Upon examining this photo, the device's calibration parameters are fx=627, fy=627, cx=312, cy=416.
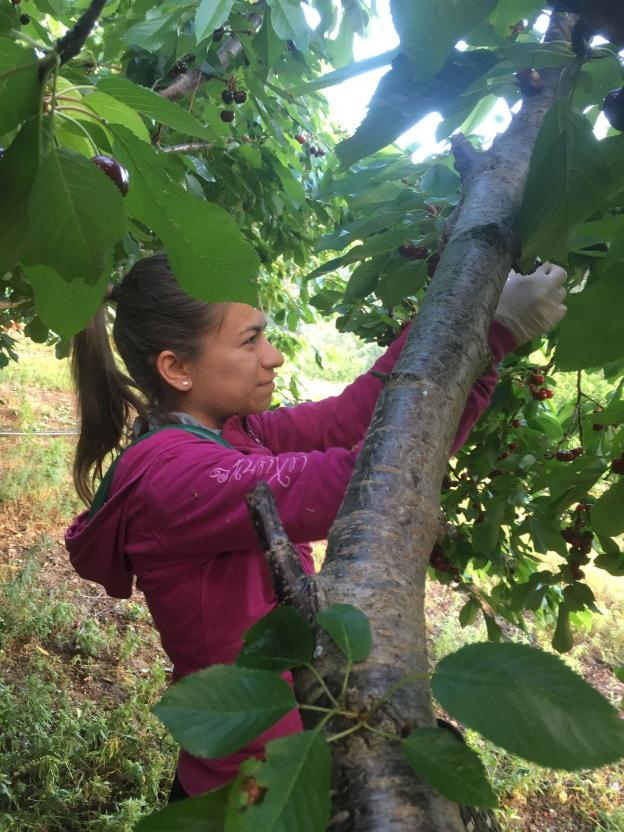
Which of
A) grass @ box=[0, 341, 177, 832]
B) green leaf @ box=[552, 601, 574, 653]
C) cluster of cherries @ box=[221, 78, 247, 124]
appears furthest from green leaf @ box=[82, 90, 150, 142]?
grass @ box=[0, 341, 177, 832]

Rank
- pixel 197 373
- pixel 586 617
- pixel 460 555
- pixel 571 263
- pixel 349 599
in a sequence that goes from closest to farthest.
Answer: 1. pixel 349 599
2. pixel 571 263
3. pixel 197 373
4. pixel 460 555
5. pixel 586 617

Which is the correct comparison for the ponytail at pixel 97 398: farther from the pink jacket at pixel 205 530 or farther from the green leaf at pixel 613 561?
the green leaf at pixel 613 561

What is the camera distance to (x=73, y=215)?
1.78ft

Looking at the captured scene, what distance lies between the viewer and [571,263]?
4.56 ft

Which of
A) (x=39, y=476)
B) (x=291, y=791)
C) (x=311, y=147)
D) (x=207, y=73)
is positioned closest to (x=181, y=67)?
(x=207, y=73)

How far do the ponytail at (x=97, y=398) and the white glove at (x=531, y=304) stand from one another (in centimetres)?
103

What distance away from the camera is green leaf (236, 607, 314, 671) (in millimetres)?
432

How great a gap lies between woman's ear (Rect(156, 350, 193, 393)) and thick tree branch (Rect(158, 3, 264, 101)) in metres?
1.09

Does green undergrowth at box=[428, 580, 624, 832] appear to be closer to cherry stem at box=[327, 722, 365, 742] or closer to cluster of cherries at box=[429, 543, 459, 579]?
cluster of cherries at box=[429, 543, 459, 579]

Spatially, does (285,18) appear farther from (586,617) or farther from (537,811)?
(537,811)

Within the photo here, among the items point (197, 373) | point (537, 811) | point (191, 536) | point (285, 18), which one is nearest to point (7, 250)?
point (191, 536)

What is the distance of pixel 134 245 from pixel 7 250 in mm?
1619

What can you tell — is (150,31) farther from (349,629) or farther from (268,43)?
(349,629)

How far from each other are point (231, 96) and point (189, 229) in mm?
2251
